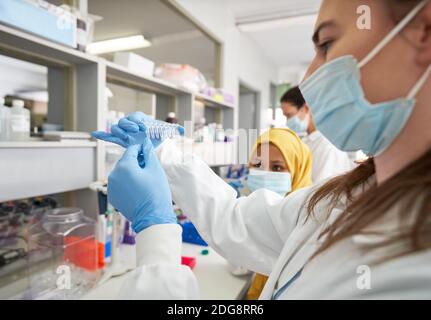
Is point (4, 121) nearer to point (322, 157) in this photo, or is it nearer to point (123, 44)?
point (123, 44)

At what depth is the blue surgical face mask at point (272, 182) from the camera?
44.3 inches

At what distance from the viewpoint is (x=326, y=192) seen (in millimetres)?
Answer: 679

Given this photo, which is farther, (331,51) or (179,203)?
(179,203)

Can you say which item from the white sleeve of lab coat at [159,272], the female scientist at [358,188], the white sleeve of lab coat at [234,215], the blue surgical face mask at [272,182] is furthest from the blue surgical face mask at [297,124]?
the white sleeve of lab coat at [159,272]

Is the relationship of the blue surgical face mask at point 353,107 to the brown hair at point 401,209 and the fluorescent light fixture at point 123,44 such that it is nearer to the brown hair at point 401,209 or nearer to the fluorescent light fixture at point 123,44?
the brown hair at point 401,209

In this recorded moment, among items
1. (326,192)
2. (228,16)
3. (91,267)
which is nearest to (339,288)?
(326,192)

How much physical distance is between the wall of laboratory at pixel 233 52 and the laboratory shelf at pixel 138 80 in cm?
71

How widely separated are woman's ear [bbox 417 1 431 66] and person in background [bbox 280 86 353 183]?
1.21 metres

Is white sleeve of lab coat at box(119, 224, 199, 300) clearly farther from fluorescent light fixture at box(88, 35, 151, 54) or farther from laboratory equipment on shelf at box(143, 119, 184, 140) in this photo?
fluorescent light fixture at box(88, 35, 151, 54)

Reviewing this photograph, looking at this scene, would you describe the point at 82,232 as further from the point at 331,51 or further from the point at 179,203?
the point at 331,51

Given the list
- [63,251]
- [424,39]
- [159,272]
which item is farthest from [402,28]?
[63,251]

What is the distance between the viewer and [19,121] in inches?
39.4

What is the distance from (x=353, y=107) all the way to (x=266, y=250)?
0.50m

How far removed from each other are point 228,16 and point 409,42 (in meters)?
2.71
